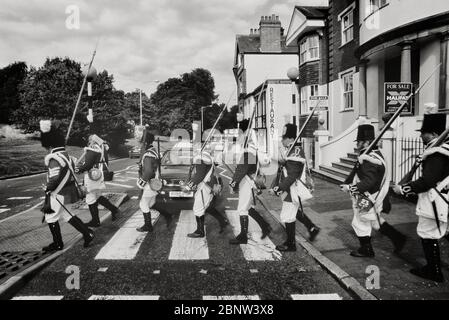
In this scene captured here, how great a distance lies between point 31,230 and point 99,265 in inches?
113

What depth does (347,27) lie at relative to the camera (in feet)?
59.5

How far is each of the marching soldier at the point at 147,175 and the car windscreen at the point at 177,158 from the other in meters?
2.65

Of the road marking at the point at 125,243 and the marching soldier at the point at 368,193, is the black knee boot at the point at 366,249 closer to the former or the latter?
the marching soldier at the point at 368,193

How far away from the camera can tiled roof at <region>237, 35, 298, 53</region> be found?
3931 cm

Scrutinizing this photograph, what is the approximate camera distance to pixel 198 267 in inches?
210

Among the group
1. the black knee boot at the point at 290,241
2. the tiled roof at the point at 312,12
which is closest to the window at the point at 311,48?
the tiled roof at the point at 312,12

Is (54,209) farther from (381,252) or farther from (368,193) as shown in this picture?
(381,252)

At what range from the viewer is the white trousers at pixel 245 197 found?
21.6 feet

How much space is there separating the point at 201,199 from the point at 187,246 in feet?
3.30

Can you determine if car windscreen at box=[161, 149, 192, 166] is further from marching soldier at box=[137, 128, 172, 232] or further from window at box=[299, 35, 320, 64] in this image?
window at box=[299, 35, 320, 64]

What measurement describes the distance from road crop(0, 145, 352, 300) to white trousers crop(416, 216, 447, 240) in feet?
4.33

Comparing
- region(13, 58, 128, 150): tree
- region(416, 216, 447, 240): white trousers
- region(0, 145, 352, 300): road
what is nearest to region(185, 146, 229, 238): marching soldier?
region(0, 145, 352, 300): road

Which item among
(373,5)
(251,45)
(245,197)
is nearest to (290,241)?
(245,197)
